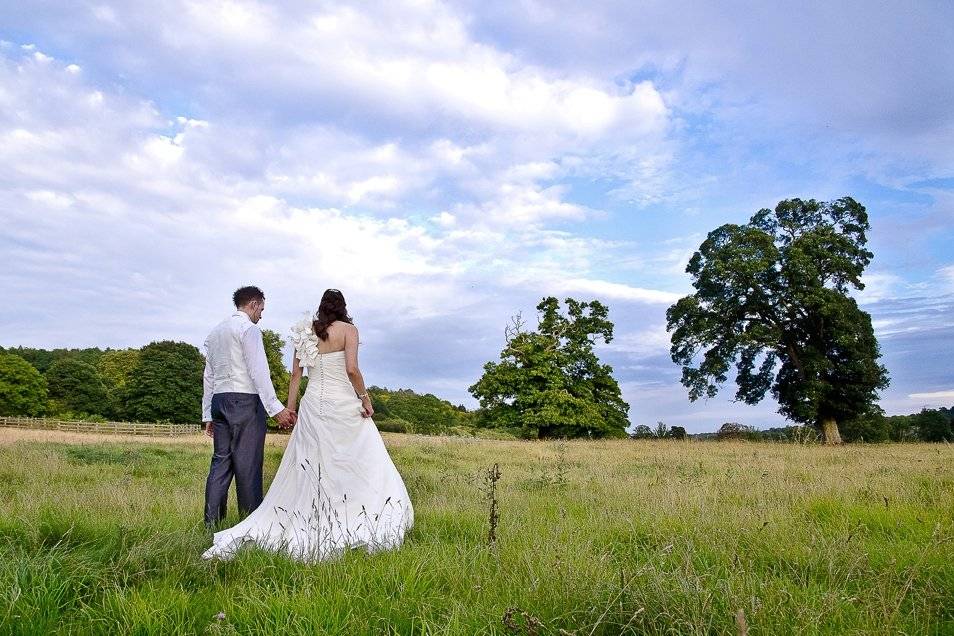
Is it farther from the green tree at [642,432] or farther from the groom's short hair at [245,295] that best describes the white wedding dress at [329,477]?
the green tree at [642,432]

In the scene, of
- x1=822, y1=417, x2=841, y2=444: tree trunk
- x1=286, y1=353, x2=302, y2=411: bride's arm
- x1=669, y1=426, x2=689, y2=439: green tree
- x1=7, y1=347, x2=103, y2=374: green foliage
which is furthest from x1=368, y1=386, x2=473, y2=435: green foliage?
x1=286, y1=353, x2=302, y2=411: bride's arm

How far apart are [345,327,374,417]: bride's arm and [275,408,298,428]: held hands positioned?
2.77 feet

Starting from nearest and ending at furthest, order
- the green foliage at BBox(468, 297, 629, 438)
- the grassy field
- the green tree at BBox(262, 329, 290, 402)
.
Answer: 1. the grassy field
2. the green foliage at BBox(468, 297, 629, 438)
3. the green tree at BBox(262, 329, 290, 402)

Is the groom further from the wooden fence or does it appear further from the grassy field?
the wooden fence

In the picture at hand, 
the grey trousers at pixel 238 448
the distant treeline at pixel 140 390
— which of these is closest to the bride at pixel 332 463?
the grey trousers at pixel 238 448

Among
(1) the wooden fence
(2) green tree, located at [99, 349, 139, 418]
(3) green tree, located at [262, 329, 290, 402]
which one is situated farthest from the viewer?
(2) green tree, located at [99, 349, 139, 418]

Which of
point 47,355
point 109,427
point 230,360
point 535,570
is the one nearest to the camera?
point 535,570

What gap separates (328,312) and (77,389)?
260ft

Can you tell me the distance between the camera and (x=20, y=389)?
66.3 meters

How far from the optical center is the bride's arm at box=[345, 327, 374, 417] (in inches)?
271

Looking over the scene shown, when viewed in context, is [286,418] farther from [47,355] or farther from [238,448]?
[47,355]

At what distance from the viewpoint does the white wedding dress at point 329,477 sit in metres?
5.91

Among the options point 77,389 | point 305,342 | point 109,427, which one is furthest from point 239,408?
point 77,389

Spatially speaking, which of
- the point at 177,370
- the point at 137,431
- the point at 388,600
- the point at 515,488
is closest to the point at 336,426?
the point at 388,600
